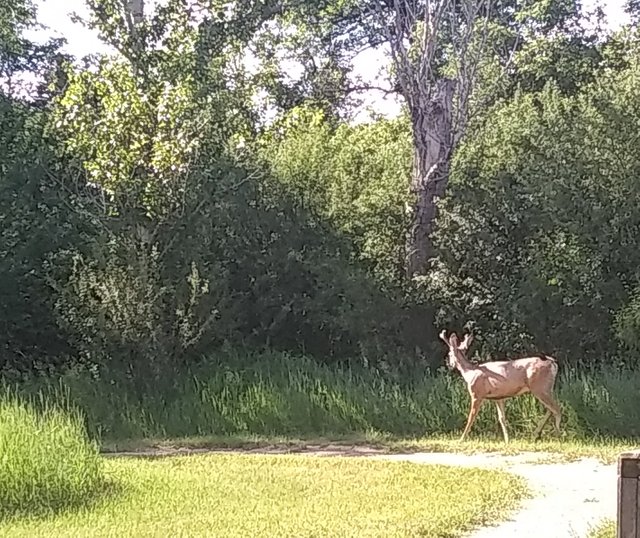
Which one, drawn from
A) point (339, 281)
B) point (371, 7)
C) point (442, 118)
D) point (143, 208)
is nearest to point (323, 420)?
point (339, 281)

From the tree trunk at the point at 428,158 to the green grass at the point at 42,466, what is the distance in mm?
8517

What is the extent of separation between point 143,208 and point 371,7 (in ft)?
19.9

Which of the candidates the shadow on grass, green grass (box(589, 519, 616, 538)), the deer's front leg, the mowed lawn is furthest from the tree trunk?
green grass (box(589, 519, 616, 538))

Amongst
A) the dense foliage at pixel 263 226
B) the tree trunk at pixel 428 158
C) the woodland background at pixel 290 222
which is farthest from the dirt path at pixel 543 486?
the tree trunk at pixel 428 158

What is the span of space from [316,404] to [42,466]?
6.38 m

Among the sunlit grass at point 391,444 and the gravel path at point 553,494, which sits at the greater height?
the sunlit grass at point 391,444

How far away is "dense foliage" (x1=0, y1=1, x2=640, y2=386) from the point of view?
16.3 meters

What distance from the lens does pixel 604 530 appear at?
24.5ft

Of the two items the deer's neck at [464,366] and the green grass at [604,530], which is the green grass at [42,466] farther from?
the deer's neck at [464,366]

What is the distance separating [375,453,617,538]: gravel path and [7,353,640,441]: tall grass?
7.34 feet

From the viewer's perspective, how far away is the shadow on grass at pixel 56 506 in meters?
8.62

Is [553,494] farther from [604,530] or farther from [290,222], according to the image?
[290,222]

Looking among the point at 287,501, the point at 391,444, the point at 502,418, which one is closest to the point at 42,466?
the point at 287,501

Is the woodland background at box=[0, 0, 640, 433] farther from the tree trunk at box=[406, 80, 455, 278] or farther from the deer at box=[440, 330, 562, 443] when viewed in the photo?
the deer at box=[440, 330, 562, 443]
